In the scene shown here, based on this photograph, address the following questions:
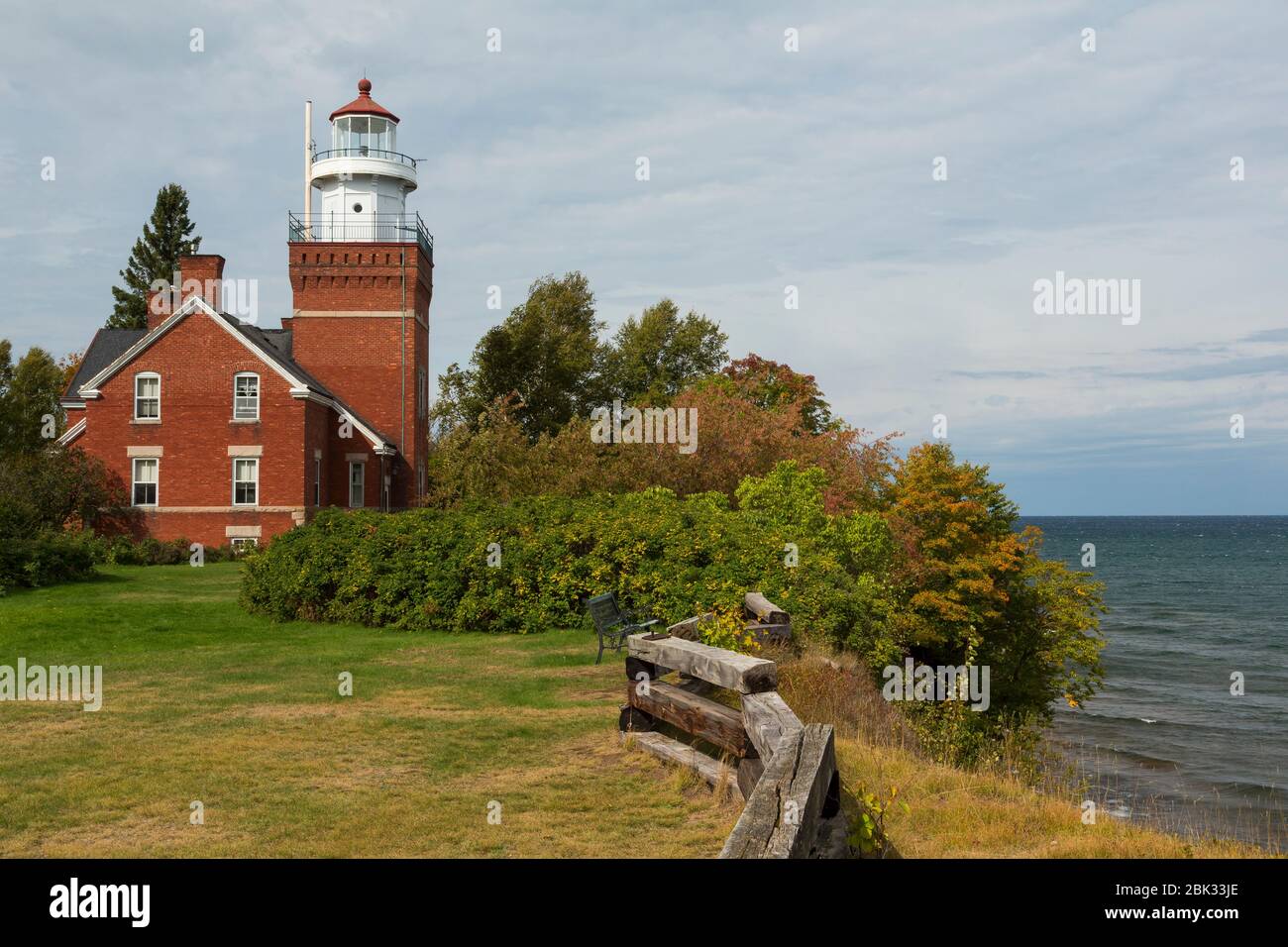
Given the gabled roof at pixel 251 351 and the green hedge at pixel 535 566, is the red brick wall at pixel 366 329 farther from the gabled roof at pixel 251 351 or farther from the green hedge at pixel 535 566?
the green hedge at pixel 535 566

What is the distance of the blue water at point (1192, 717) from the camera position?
64.4ft

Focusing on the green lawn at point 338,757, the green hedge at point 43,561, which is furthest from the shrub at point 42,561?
the green lawn at point 338,757

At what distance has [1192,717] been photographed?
29969mm

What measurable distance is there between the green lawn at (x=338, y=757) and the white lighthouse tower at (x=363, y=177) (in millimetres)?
27869

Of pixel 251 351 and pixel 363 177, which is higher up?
pixel 363 177

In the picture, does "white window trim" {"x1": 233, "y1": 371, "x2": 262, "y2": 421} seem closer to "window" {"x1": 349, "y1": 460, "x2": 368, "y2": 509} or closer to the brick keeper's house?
the brick keeper's house

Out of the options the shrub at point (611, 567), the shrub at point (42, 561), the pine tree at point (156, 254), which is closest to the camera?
the shrub at point (611, 567)

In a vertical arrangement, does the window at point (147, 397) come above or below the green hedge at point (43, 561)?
above

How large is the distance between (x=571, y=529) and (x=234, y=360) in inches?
966

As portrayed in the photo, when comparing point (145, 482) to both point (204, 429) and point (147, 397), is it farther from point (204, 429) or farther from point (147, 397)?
point (147, 397)

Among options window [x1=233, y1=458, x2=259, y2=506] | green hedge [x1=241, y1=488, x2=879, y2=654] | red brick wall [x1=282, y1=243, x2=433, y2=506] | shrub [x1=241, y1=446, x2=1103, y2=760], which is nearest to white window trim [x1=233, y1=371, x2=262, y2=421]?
window [x1=233, y1=458, x2=259, y2=506]

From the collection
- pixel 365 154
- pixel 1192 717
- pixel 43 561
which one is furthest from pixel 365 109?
pixel 1192 717

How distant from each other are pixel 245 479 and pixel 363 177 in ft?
43.1
